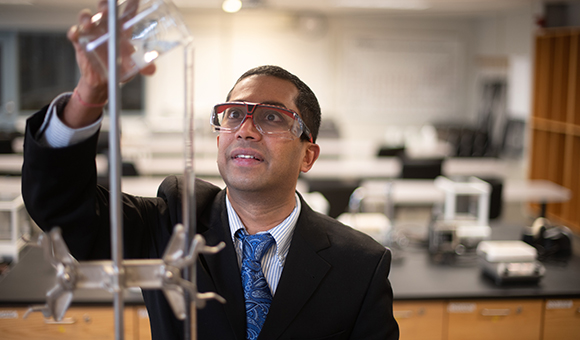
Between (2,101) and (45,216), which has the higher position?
(2,101)

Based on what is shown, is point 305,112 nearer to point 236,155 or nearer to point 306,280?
point 236,155

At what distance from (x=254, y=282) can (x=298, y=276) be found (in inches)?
4.0

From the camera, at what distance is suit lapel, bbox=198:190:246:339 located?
1087 mm

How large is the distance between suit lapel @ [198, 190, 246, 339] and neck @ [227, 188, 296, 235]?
0.16 ft

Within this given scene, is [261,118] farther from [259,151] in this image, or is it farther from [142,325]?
[142,325]

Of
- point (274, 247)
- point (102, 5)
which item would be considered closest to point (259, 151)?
point (274, 247)

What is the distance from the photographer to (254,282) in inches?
→ 45.5

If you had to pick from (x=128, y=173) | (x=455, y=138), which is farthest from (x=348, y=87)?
(x=128, y=173)

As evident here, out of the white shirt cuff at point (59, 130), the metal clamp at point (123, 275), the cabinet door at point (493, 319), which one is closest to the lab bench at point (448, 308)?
the cabinet door at point (493, 319)

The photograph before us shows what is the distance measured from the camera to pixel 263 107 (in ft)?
3.54

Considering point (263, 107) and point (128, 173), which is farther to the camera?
point (128, 173)

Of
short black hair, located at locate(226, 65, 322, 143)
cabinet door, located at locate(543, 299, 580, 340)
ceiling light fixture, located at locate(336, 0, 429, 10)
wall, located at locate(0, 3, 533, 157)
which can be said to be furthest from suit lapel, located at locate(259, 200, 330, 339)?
wall, located at locate(0, 3, 533, 157)

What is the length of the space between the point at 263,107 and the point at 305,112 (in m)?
0.17

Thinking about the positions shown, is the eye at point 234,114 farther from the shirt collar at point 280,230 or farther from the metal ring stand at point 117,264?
the metal ring stand at point 117,264
